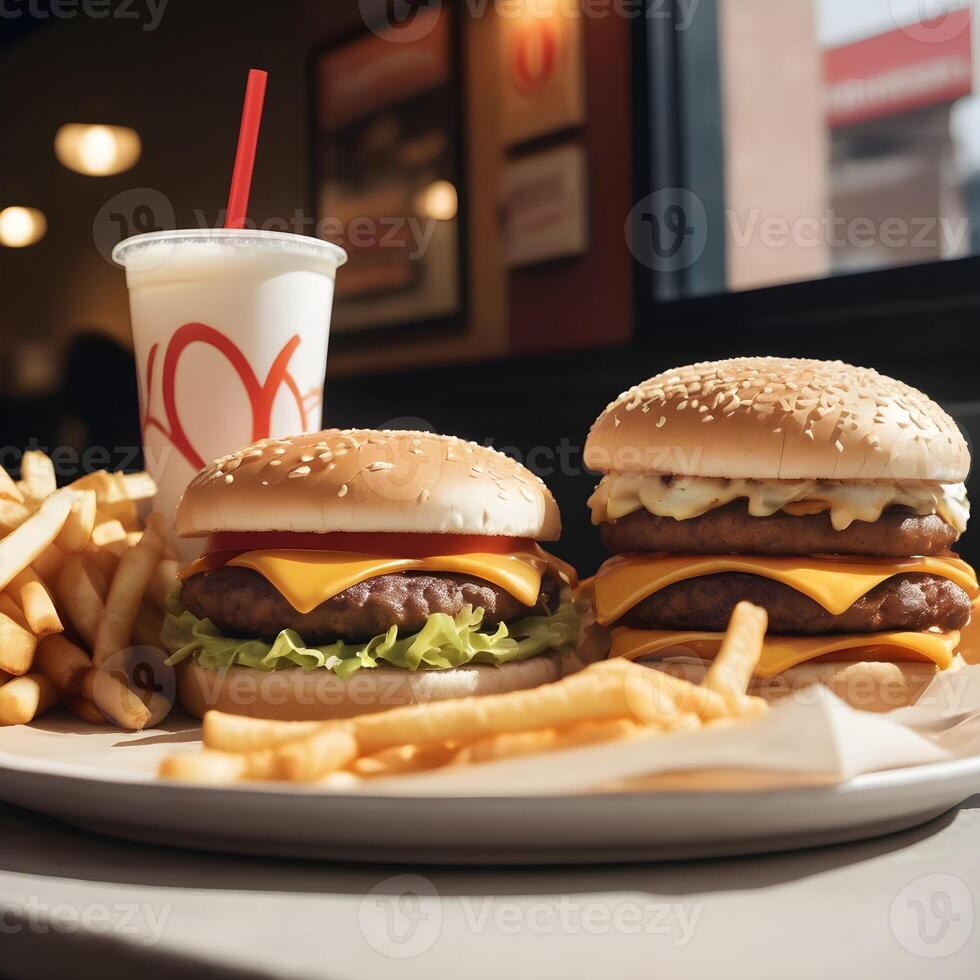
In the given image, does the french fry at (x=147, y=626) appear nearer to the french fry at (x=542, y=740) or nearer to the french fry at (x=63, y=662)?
the french fry at (x=63, y=662)

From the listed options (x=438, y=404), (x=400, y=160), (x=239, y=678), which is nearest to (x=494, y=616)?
(x=239, y=678)

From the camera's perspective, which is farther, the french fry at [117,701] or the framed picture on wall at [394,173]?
the framed picture on wall at [394,173]

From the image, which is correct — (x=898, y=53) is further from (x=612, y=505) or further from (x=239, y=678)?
(x=239, y=678)

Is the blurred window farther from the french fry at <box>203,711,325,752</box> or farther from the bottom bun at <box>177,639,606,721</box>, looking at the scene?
the french fry at <box>203,711,325,752</box>

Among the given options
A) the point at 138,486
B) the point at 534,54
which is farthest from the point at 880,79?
the point at 138,486

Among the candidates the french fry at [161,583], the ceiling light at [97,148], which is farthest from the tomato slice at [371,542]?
the ceiling light at [97,148]

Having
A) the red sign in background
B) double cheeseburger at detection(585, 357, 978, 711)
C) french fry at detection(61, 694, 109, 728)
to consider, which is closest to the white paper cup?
french fry at detection(61, 694, 109, 728)
